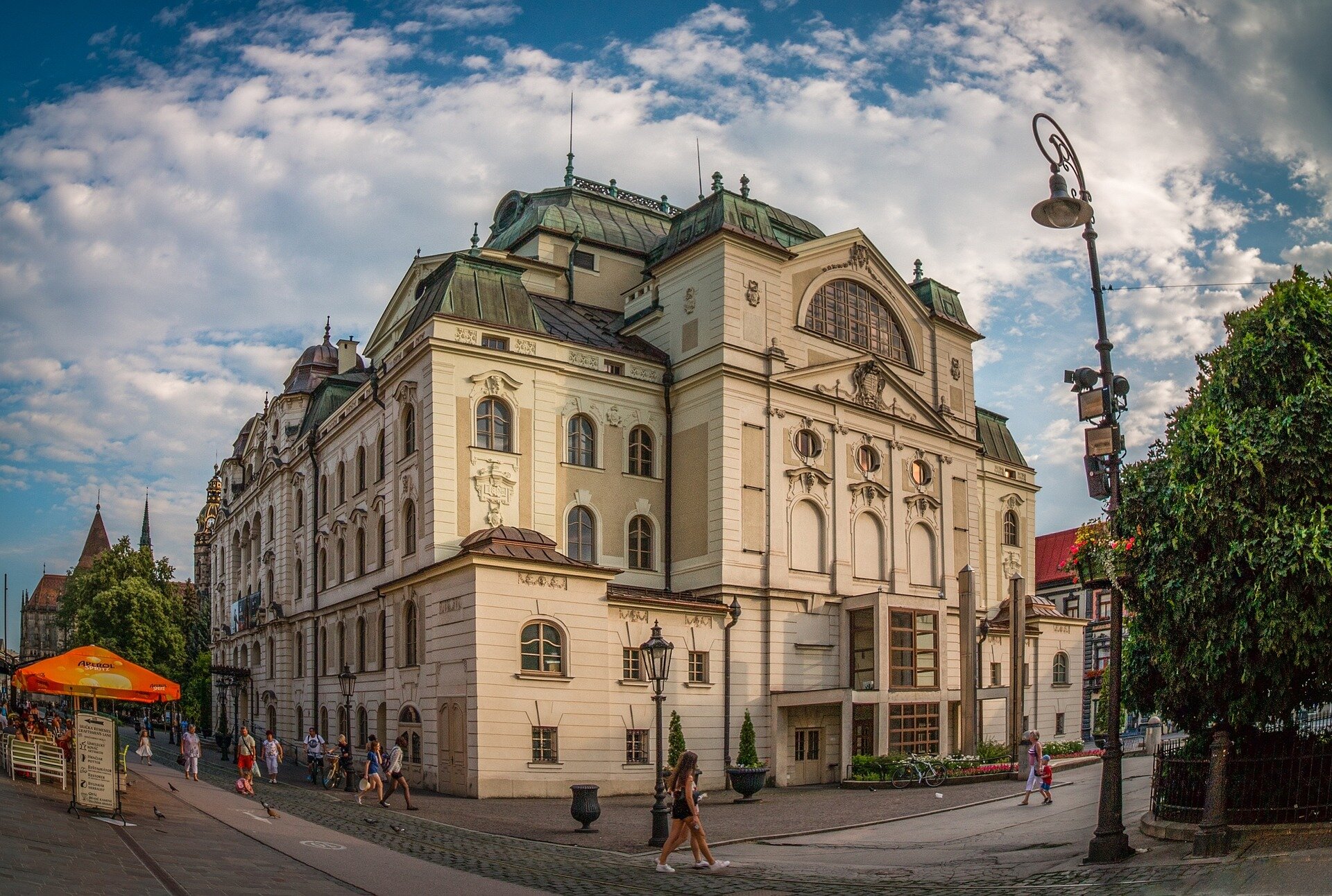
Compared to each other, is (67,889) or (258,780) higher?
(67,889)

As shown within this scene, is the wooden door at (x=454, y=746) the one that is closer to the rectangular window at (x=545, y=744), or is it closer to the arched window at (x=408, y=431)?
the rectangular window at (x=545, y=744)

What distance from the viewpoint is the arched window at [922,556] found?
147 feet

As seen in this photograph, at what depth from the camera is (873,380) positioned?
144 feet

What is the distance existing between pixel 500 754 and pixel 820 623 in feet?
43.6

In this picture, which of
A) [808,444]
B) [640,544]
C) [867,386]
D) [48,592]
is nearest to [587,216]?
[867,386]

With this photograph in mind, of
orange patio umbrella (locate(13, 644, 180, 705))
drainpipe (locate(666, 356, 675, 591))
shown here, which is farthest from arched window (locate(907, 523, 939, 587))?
orange patio umbrella (locate(13, 644, 180, 705))

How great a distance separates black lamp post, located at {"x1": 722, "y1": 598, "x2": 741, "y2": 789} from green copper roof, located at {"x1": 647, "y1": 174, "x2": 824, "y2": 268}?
40.9 ft

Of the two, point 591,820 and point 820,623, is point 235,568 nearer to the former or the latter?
point 820,623

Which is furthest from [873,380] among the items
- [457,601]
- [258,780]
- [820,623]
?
Answer: [258,780]

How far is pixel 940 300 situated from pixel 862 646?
→ 15.7m

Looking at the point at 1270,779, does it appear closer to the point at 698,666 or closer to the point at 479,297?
the point at 698,666

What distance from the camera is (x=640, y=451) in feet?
135

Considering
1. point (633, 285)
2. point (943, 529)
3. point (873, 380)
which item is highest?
point (633, 285)

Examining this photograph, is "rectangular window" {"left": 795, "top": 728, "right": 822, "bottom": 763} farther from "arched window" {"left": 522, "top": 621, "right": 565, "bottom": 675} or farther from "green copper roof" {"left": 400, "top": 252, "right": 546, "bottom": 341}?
"green copper roof" {"left": 400, "top": 252, "right": 546, "bottom": 341}
